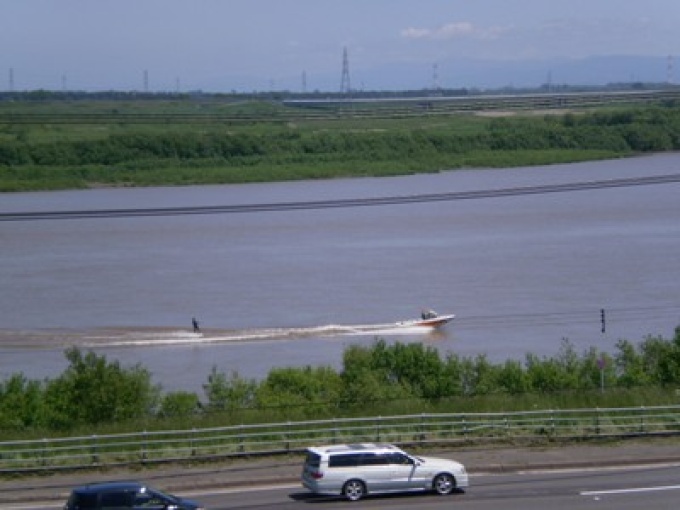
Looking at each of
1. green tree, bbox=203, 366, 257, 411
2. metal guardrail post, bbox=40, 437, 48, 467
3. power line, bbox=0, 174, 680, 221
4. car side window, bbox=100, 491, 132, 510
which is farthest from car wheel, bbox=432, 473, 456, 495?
power line, bbox=0, 174, 680, 221

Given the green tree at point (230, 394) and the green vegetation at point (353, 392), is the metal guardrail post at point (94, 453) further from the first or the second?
the green tree at point (230, 394)

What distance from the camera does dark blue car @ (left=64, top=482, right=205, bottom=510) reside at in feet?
13.8

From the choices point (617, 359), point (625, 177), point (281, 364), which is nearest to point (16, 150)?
point (625, 177)

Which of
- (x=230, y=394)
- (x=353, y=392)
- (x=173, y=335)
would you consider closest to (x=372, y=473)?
(x=353, y=392)

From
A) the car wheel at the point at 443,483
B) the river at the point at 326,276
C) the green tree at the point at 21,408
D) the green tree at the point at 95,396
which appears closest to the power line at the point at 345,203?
the river at the point at 326,276

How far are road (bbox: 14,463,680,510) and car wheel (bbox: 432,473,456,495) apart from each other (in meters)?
0.04

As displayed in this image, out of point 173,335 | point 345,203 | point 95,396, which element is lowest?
point 173,335

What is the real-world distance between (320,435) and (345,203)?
54.8 feet

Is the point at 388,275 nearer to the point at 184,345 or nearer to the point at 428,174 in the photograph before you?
the point at 184,345

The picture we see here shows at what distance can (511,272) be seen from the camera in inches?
615

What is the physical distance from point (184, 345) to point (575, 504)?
27.3 feet

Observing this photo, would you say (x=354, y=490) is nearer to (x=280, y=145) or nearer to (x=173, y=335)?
(x=173, y=335)

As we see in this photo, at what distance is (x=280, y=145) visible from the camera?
1192 inches

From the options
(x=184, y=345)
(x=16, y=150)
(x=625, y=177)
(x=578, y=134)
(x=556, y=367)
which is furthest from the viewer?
(x=578, y=134)
